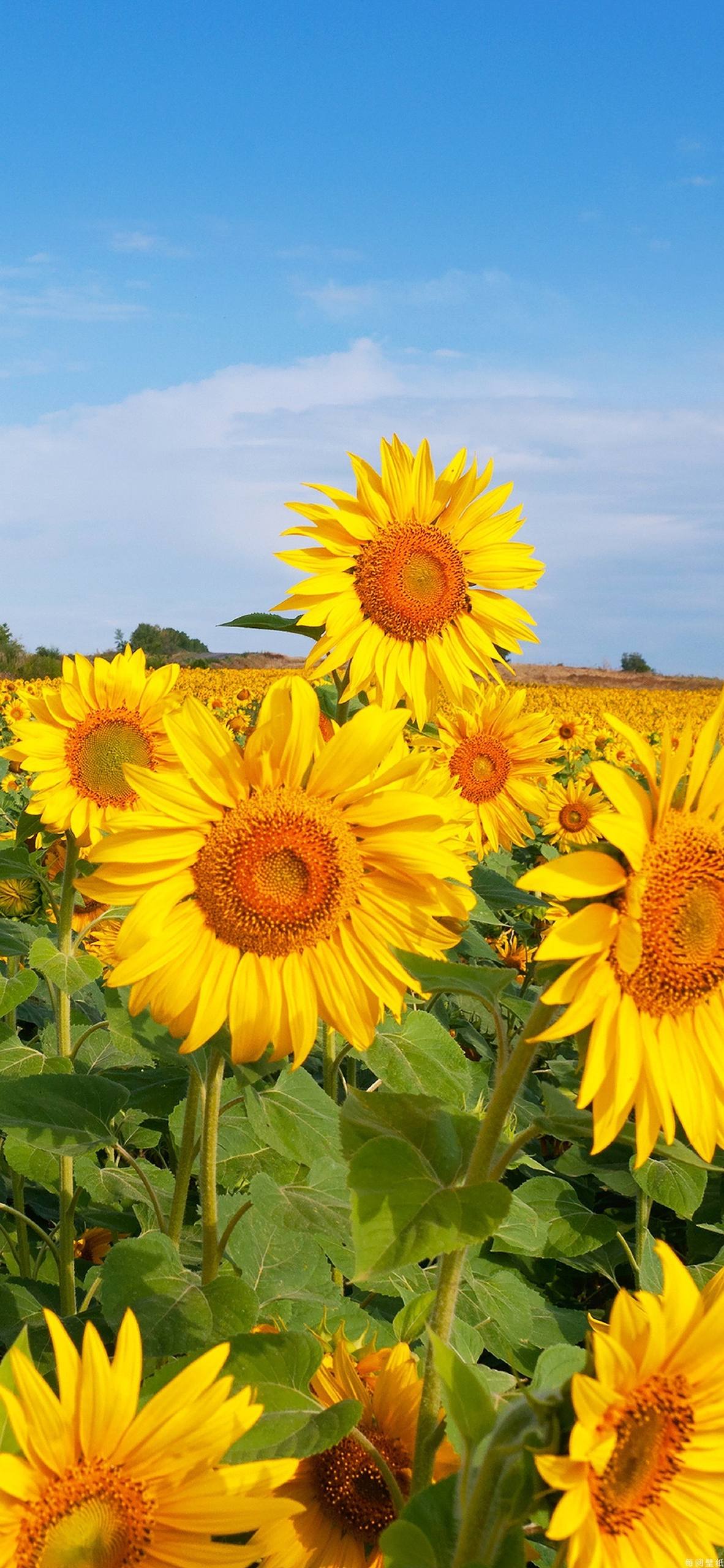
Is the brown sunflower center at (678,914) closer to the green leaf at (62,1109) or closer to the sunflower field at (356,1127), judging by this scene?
the sunflower field at (356,1127)

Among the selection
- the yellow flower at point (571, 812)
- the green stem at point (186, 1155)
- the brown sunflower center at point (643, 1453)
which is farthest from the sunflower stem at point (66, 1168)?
the yellow flower at point (571, 812)

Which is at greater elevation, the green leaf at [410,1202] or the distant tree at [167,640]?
the distant tree at [167,640]

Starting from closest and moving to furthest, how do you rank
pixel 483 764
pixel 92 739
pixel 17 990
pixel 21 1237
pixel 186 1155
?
pixel 186 1155
pixel 17 990
pixel 92 739
pixel 21 1237
pixel 483 764

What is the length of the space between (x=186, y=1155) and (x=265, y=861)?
0.85 meters

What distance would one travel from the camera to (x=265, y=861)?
1762mm

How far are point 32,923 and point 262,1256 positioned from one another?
2.48 meters

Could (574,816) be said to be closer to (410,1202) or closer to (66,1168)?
(66,1168)

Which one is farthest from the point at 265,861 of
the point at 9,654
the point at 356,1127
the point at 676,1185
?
the point at 9,654

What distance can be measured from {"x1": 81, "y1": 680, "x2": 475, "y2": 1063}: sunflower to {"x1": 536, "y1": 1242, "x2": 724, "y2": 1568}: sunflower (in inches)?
24.0

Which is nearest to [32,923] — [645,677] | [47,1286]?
[47,1286]

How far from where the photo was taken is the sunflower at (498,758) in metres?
4.82

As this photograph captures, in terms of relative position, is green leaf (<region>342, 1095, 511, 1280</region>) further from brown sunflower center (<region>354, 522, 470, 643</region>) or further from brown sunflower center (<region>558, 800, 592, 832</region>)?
brown sunflower center (<region>558, 800, 592, 832</region>)

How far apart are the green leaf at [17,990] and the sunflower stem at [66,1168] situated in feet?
0.36

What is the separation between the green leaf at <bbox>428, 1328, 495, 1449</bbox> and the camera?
4.06ft
